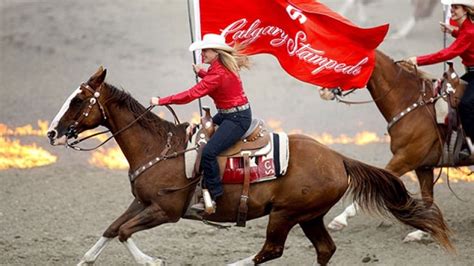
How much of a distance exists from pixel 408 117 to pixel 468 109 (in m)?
0.63

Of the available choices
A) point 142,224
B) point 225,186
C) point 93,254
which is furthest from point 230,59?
point 93,254

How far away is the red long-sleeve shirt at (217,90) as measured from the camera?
27.5 ft

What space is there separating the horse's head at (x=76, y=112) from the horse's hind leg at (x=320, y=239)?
6.82 feet

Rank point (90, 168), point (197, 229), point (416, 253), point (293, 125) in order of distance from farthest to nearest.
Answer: point (293, 125) < point (90, 168) < point (197, 229) < point (416, 253)

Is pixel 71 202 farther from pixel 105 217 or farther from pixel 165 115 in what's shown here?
pixel 165 115

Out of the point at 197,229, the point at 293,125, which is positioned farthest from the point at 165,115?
the point at 197,229

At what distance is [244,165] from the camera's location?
338 inches

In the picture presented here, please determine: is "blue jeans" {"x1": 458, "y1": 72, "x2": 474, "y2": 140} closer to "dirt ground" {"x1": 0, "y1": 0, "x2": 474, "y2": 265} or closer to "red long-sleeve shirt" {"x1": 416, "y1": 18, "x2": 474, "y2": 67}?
"red long-sleeve shirt" {"x1": 416, "y1": 18, "x2": 474, "y2": 67}

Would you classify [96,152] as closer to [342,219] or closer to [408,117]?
[342,219]

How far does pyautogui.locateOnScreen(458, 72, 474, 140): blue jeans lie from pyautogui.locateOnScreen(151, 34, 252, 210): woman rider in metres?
2.60

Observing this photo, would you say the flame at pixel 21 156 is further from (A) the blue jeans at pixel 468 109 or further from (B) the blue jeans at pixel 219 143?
(A) the blue jeans at pixel 468 109

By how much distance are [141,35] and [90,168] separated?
7.48 metres

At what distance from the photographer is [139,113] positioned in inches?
347

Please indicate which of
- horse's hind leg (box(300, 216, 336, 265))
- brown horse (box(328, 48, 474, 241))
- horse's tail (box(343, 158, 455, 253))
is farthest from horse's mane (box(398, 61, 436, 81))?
horse's hind leg (box(300, 216, 336, 265))
